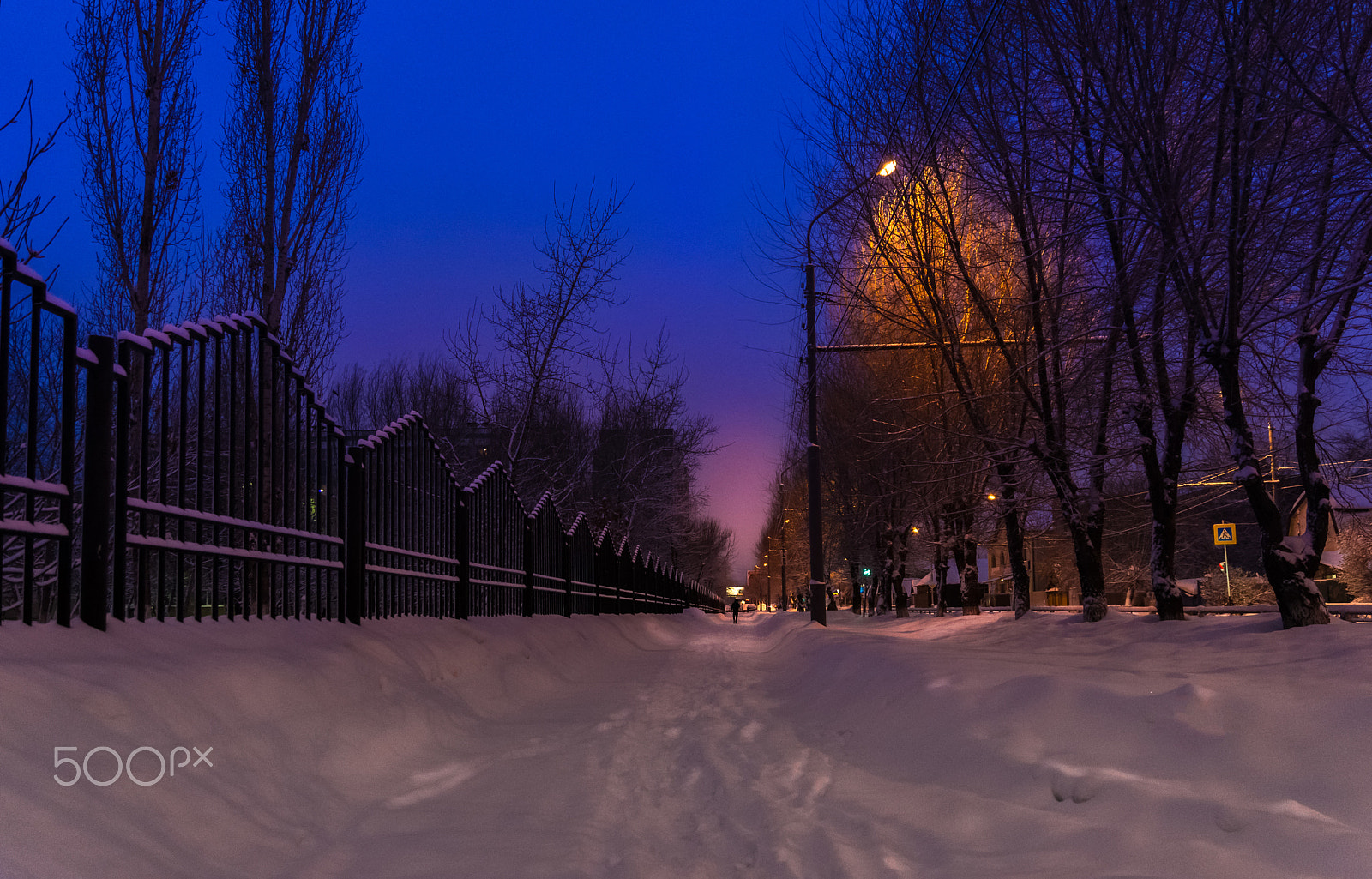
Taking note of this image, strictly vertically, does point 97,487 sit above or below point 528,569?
above

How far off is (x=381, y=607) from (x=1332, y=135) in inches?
327

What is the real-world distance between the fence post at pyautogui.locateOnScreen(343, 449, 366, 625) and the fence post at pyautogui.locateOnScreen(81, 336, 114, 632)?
2.88 meters

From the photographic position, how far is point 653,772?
5523mm

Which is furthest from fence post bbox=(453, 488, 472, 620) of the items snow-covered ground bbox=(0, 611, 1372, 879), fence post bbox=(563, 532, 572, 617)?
fence post bbox=(563, 532, 572, 617)

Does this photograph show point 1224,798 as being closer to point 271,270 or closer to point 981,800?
point 981,800

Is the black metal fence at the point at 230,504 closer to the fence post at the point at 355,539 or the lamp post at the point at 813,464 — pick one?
the fence post at the point at 355,539

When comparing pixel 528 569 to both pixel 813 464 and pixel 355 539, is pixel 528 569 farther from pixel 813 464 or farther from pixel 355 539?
pixel 813 464

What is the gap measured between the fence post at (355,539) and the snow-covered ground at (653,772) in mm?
359

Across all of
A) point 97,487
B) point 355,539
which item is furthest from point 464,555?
point 97,487

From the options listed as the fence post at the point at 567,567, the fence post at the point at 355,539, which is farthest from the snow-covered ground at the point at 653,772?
the fence post at the point at 567,567

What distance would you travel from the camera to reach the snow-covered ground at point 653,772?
3352mm

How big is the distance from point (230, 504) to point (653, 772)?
3.01 metres

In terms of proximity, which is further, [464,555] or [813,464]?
[813,464]

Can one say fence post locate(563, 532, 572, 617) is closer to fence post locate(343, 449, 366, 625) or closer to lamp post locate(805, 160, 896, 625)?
lamp post locate(805, 160, 896, 625)
